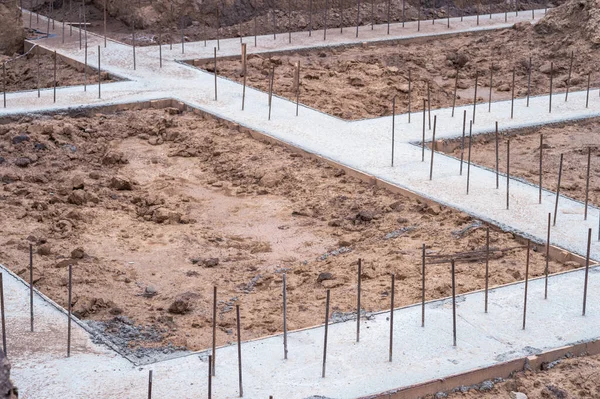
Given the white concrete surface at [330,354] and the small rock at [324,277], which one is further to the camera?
the small rock at [324,277]

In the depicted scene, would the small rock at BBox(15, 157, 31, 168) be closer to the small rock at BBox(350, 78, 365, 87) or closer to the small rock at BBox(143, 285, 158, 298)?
the small rock at BBox(143, 285, 158, 298)

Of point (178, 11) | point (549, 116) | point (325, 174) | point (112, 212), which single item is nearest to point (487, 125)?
point (549, 116)

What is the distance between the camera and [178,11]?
15836mm

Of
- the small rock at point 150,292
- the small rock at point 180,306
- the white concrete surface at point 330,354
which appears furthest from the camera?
the small rock at point 150,292

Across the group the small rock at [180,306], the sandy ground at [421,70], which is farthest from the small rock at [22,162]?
the sandy ground at [421,70]

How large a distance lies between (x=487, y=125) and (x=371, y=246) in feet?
11.1

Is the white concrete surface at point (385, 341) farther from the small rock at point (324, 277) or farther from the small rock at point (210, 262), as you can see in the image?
the small rock at point (210, 262)

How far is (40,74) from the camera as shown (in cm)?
1292

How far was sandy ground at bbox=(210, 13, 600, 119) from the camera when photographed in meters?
12.2

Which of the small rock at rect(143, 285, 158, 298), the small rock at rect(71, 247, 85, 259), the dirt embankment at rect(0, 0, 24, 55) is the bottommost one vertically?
the small rock at rect(143, 285, 158, 298)

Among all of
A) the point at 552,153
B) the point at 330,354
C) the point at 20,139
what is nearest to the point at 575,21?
the point at 552,153

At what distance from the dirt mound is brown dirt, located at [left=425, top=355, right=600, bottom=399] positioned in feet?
28.4

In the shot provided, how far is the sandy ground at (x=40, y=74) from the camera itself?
1250 centimetres

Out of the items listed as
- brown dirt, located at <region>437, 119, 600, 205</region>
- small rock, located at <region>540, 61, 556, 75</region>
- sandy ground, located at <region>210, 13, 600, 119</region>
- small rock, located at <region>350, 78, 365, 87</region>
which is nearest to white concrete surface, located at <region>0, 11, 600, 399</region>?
brown dirt, located at <region>437, 119, 600, 205</region>
